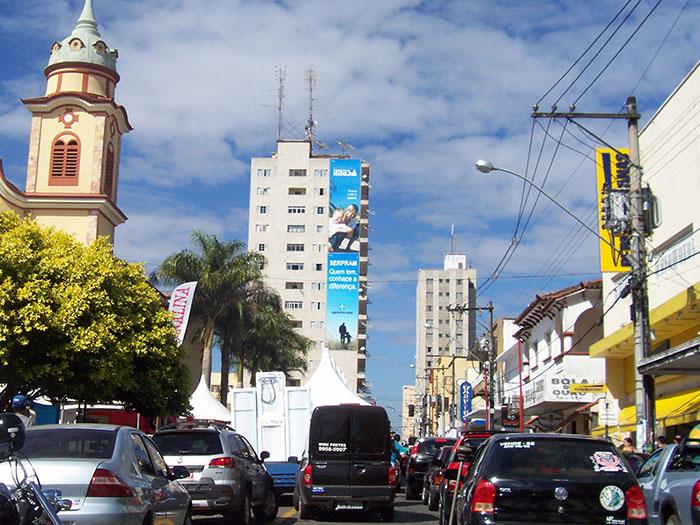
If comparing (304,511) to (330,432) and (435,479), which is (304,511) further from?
(435,479)

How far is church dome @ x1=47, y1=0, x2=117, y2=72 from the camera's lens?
50438 millimetres

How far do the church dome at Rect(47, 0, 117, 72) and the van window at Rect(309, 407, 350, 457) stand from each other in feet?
123

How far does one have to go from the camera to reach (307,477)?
17.5m

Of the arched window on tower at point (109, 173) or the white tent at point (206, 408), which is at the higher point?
the arched window on tower at point (109, 173)

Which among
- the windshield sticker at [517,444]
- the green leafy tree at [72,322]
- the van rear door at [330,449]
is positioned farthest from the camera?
the green leafy tree at [72,322]

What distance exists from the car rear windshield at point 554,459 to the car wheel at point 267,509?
8390 mm

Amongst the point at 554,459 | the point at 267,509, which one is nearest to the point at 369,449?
the point at 267,509

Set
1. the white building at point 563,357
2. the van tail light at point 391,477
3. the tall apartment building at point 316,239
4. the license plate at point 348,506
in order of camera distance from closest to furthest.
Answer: the license plate at point 348,506, the van tail light at point 391,477, the white building at point 563,357, the tall apartment building at point 316,239

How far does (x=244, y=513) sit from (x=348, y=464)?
10.3 feet

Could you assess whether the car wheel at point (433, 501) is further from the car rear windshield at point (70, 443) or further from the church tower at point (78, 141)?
the church tower at point (78, 141)

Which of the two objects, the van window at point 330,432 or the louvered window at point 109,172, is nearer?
the van window at point 330,432

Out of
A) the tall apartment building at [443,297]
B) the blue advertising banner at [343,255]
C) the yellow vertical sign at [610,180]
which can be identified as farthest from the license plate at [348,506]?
the tall apartment building at [443,297]

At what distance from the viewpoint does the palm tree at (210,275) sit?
54.4 meters

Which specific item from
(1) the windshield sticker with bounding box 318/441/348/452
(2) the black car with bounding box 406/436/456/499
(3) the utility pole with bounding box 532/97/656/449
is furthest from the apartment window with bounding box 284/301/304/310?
(1) the windshield sticker with bounding box 318/441/348/452
